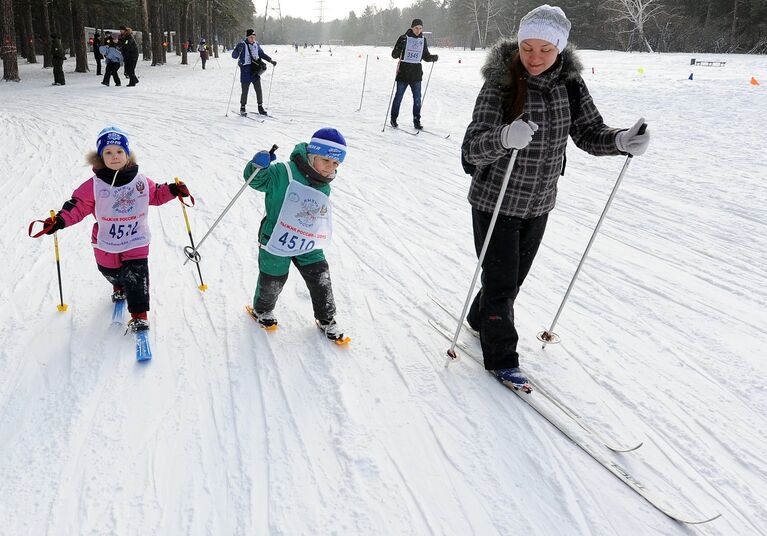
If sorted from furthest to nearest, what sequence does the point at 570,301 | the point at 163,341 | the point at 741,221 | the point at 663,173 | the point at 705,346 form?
1. the point at 663,173
2. the point at 741,221
3. the point at 570,301
4. the point at 705,346
5. the point at 163,341

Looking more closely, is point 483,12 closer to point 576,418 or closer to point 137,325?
point 137,325

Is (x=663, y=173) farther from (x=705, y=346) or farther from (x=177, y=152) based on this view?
(x=177, y=152)

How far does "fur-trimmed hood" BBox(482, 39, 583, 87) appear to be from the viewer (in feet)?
8.75

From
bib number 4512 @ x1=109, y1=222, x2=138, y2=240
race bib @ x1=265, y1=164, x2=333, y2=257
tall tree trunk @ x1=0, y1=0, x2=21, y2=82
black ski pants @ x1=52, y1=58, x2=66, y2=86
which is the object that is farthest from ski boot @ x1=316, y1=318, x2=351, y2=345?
tall tree trunk @ x1=0, y1=0, x2=21, y2=82

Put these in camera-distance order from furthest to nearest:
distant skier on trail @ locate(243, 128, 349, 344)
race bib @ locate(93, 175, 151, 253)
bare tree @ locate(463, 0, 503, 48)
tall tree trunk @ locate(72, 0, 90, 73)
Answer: bare tree @ locate(463, 0, 503, 48) → tall tree trunk @ locate(72, 0, 90, 73) → race bib @ locate(93, 175, 151, 253) → distant skier on trail @ locate(243, 128, 349, 344)

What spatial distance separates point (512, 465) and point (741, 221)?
521 centimetres

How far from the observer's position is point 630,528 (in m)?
2.19

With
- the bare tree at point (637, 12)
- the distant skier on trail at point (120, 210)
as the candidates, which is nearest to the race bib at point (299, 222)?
the distant skier on trail at point (120, 210)

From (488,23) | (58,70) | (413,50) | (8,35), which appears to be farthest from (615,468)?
(488,23)

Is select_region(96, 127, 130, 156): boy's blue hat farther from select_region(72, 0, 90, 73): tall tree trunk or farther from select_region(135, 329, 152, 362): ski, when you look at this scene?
select_region(72, 0, 90, 73): tall tree trunk

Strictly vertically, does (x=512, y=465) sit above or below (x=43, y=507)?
above

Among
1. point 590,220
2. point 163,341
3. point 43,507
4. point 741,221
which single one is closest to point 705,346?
point 590,220

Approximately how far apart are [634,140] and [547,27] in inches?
29.3

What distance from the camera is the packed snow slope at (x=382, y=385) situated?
2.23m
